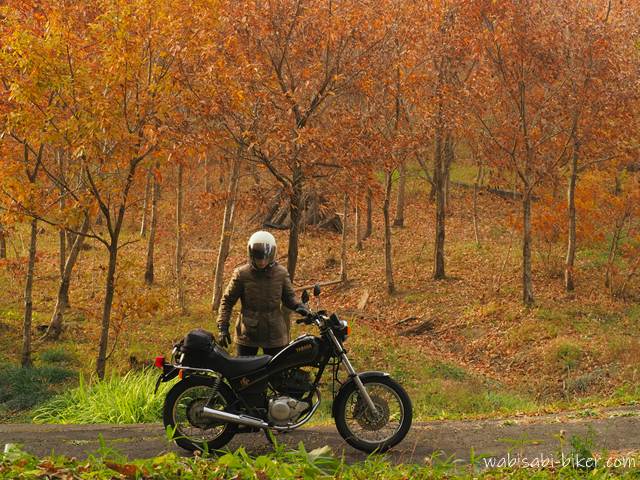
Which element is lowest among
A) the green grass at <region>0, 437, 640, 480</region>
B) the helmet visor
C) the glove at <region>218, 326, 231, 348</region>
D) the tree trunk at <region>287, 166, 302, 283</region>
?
the green grass at <region>0, 437, 640, 480</region>

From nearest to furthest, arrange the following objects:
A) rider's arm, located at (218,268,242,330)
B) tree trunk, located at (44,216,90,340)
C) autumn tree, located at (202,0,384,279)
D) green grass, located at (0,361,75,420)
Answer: rider's arm, located at (218,268,242,330) < green grass, located at (0,361,75,420) < autumn tree, located at (202,0,384,279) < tree trunk, located at (44,216,90,340)

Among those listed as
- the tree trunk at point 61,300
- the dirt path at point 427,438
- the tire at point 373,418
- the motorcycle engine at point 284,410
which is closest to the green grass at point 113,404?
the dirt path at point 427,438

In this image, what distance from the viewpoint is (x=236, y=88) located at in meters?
14.2

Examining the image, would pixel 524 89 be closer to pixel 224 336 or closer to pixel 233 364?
pixel 224 336

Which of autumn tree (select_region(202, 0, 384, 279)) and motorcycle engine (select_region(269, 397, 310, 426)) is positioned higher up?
autumn tree (select_region(202, 0, 384, 279))

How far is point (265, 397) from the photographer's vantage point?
23.5ft

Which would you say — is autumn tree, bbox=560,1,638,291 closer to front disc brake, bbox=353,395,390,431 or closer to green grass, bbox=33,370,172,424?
green grass, bbox=33,370,172,424

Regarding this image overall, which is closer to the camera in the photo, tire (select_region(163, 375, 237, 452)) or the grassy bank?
the grassy bank

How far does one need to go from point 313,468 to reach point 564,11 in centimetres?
1907

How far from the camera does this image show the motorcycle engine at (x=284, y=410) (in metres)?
7.02

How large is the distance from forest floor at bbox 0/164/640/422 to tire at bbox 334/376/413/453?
276 cm

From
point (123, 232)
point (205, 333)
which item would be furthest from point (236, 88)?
point (123, 232)

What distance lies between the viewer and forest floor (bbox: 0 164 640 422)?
15.5 meters

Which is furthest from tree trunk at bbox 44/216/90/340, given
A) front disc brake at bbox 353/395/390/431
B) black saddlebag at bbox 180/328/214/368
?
front disc brake at bbox 353/395/390/431
